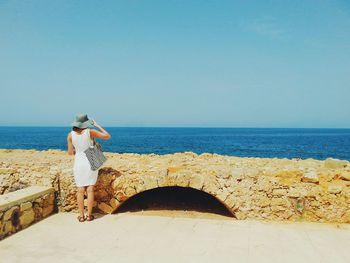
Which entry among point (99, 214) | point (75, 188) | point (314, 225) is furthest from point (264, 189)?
point (75, 188)

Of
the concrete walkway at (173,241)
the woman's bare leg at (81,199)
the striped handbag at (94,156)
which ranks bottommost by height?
the concrete walkway at (173,241)

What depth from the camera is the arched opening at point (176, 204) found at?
6.89 m

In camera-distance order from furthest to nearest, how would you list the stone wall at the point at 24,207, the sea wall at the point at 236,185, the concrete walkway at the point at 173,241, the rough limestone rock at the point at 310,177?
the rough limestone rock at the point at 310,177
the sea wall at the point at 236,185
the stone wall at the point at 24,207
the concrete walkway at the point at 173,241

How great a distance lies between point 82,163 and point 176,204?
7.98 feet

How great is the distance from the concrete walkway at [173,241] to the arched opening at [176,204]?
496mm

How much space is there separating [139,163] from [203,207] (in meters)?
1.77

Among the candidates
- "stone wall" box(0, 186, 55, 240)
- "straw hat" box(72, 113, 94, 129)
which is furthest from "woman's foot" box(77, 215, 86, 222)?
"straw hat" box(72, 113, 94, 129)

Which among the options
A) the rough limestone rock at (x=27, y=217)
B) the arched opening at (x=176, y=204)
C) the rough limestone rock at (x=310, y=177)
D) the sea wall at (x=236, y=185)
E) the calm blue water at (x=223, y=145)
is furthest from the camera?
the calm blue water at (x=223, y=145)

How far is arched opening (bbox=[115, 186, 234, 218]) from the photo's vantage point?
22.6 ft

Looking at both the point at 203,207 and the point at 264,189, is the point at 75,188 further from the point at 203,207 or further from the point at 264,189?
the point at 264,189

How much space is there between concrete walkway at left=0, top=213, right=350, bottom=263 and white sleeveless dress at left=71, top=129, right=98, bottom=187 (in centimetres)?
79

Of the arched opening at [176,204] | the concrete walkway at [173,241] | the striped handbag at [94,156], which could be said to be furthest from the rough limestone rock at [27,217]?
the arched opening at [176,204]

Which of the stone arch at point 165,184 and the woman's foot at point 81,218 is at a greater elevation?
the stone arch at point 165,184

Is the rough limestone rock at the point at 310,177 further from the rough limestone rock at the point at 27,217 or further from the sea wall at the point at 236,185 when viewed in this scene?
the rough limestone rock at the point at 27,217
